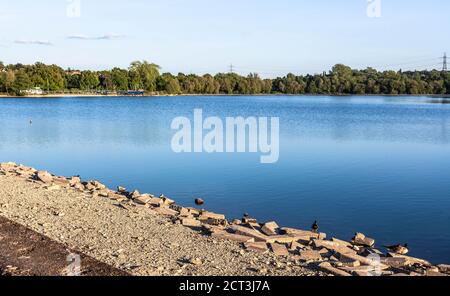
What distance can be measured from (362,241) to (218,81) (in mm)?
158502

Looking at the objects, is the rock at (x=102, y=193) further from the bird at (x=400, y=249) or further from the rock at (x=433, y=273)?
the rock at (x=433, y=273)

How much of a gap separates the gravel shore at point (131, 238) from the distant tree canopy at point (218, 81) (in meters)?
111


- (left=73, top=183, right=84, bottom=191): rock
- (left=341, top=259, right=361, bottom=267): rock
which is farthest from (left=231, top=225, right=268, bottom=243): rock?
(left=73, top=183, right=84, bottom=191): rock

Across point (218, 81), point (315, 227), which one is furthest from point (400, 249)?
point (218, 81)

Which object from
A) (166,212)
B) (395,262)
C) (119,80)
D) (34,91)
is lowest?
(395,262)

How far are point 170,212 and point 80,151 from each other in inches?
664

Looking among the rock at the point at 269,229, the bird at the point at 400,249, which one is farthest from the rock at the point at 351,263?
the bird at the point at 400,249

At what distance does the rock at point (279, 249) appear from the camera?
923 cm

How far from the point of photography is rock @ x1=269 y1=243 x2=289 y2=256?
923 centimetres

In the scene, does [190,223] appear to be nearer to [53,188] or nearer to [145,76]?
[53,188]

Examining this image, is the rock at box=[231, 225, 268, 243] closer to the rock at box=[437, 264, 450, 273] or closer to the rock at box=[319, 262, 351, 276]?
the rock at box=[319, 262, 351, 276]

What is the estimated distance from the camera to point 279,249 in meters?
9.45
